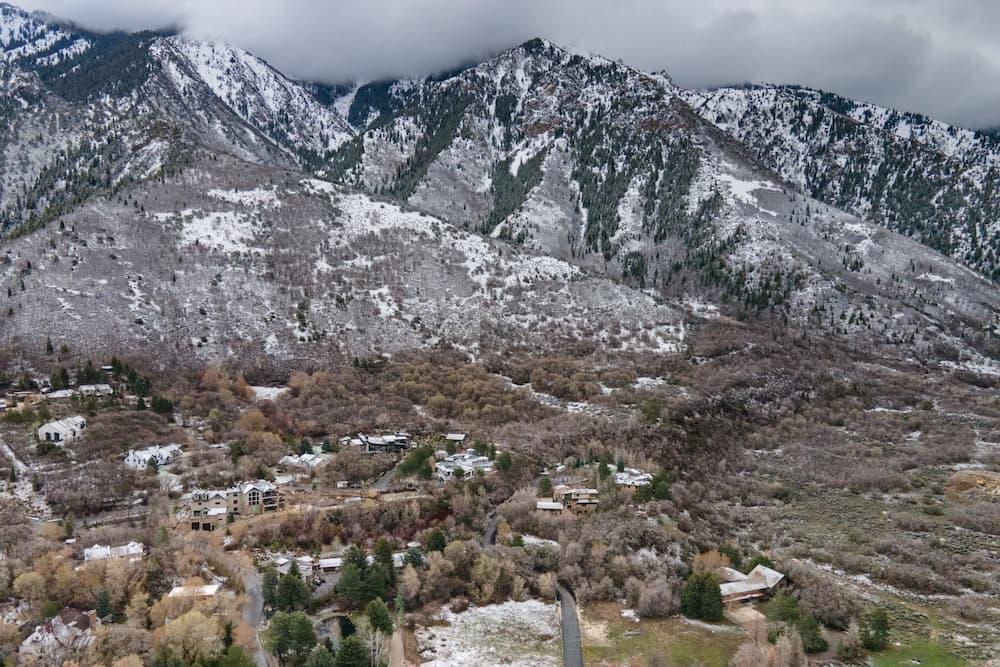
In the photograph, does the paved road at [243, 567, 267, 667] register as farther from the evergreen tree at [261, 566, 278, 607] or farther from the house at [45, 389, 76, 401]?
the house at [45, 389, 76, 401]

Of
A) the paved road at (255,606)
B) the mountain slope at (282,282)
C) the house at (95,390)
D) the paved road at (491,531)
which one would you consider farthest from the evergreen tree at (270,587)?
the mountain slope at (282,282)

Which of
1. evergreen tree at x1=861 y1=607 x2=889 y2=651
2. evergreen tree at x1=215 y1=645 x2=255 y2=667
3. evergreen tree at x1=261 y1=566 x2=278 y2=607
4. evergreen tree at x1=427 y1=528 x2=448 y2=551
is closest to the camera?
evergreen tree at x1=215 y1=645 x2=255 y2=667

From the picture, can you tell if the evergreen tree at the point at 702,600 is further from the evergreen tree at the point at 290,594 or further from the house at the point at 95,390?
the house at the point at 95,390

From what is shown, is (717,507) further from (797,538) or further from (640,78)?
(640,78)

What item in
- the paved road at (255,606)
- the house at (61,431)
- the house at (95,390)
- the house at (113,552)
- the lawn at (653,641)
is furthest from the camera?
the house at (95,390)

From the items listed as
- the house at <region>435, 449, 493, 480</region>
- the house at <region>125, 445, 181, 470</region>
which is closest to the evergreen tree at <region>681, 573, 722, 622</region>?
the house at <region>435, 449, 493, 480</region>

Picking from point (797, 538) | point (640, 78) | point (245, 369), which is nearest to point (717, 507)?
point (797, 538)
